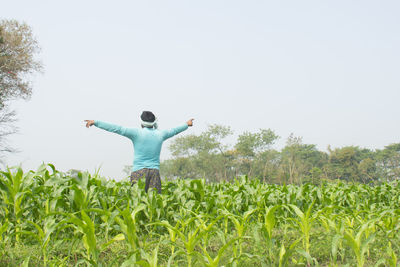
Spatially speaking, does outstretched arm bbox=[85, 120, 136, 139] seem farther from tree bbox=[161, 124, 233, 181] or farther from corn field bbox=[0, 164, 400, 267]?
tree bbox=[161, 124, 233, 181]

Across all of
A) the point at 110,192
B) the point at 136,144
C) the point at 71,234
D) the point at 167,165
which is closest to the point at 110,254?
the point at 71,234

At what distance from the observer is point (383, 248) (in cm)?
342

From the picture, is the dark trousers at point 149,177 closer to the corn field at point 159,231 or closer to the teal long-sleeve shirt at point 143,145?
the teal long-sleeve shirt at point 143,145

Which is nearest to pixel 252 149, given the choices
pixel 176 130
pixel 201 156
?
pixel 201 156

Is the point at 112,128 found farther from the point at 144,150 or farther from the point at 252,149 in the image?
the point at 252,149

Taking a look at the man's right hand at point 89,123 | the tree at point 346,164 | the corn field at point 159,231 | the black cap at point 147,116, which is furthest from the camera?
the tree at point 346,164

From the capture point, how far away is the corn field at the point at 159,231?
260 cm

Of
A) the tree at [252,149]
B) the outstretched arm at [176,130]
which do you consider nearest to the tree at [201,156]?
the tree at [252,149]

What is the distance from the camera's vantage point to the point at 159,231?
428cm

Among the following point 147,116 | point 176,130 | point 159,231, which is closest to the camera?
point 159,231

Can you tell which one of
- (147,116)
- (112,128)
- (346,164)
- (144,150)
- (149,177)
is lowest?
(149,177)

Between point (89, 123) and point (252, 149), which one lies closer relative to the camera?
point (89, 123)

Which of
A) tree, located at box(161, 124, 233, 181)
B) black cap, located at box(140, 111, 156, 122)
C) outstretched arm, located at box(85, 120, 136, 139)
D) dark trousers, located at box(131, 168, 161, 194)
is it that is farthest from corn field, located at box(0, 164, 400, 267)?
tree, located at box(161, 124, 233, 181)


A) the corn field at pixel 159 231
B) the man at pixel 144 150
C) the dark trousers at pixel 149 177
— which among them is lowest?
the corn field at pixel 159 231
